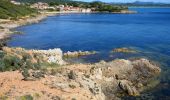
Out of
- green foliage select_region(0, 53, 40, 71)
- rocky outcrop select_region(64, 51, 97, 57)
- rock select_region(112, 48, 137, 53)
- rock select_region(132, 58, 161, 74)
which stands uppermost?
green foliage select_region(0, 53, 40, 71)

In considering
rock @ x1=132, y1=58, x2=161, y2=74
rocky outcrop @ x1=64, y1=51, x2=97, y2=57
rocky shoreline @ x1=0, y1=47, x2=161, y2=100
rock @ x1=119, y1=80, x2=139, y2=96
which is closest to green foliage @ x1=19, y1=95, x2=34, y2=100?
rocky shoreline @ x1=0, y1=47, x2=161, y2=100

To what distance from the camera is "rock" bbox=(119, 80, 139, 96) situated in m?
35.5

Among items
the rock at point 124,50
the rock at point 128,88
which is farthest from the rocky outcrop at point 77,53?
the rock at point 128,88

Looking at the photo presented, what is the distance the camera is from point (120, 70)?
43.3 m

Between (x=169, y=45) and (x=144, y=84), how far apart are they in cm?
3304

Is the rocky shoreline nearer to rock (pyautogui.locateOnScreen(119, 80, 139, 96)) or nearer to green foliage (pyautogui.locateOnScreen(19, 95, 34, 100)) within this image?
rock (pyautogui.locateOnScreen(119, 80, 139, 96))

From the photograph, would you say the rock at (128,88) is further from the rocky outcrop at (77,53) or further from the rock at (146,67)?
the rocky outcrop at (77,53)

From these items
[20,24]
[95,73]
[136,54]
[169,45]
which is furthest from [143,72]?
[20,24]

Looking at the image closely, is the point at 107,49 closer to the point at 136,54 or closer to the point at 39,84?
the point at 136,54

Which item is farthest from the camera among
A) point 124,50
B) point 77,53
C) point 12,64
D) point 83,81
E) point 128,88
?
point 124,50

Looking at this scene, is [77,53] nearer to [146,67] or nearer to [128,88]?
[146,67]

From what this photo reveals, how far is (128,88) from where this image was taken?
3594cm

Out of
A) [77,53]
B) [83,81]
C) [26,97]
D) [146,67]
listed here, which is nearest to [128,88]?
[83,81]

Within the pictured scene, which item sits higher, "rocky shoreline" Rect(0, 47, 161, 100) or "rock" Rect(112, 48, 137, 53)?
"rocky shoreline" Rect(0, 47, 161, 100)
